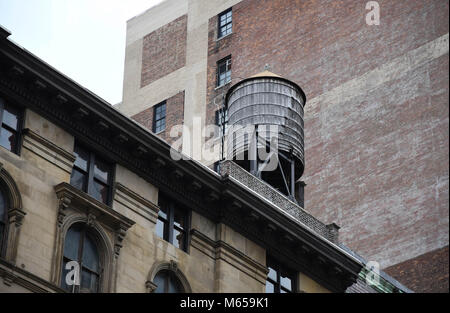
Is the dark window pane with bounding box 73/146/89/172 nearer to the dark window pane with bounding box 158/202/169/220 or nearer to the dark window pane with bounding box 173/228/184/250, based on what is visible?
the dark window pane with bounding box 158/202/169/220

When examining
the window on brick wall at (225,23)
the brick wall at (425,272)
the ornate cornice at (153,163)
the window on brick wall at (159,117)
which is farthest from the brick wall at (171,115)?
the ornate cornice at (153,163)

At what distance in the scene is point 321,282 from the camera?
1391 inches

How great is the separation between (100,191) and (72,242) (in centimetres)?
195

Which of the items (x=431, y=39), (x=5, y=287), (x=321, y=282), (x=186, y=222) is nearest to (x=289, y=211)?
(x=321, y=282)

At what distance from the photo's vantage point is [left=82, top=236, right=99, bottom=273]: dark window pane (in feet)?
93.2

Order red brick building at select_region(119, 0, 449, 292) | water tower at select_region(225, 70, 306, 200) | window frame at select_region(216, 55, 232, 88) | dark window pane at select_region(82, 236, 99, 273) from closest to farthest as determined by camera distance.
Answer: dark window pane at select_region(82, 236, 99, 273) → water tower at select_region(225, 70, 306, 200) → red brick building at select_region(119, 0, 449, 292) → window frame at select_region(216, 55, 232, 88)

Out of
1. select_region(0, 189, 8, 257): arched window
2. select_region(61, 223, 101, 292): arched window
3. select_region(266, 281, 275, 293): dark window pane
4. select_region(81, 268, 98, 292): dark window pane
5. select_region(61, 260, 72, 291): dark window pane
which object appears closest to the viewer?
select_region(0, 189, 8, 257): arched window

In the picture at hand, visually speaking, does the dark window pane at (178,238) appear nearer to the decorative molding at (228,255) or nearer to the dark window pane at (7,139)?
the decorative molding at (228,255)

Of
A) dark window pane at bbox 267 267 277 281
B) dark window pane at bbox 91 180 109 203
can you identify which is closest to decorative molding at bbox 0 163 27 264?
dark window pane at bbox 91 180 109 203

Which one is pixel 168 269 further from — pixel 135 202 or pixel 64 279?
pixel 64 279

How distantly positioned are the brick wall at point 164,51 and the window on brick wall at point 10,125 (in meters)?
34.0

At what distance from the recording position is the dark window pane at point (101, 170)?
29.8m

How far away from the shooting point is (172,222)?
103 feet

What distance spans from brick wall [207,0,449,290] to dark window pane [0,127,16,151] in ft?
77.9
